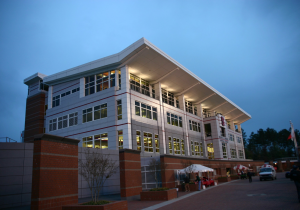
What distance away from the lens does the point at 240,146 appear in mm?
70562

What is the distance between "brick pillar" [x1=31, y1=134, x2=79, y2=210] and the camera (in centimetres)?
1205

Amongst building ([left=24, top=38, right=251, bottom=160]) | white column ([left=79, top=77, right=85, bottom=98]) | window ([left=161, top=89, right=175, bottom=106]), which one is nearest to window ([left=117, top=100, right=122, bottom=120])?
building ([left=24, top=38, right=251, bottom=160])

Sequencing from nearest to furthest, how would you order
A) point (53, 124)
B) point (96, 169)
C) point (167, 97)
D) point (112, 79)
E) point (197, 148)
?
point (96, 169) < point (112, 79) < point (53, 124) < point (167, 97) < point (197, 148)

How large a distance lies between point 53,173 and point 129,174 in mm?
8385

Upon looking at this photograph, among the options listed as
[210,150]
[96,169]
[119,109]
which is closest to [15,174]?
[96,169]

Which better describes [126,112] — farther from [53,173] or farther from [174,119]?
[53,173]

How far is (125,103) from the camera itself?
32.8 m

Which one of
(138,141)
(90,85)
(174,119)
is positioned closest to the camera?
(138,141)

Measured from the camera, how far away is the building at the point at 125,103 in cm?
3341

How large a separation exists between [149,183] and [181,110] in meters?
20.6

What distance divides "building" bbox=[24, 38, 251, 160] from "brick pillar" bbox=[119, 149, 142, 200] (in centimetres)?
1033

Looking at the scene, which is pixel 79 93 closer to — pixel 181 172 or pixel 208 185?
pixel 181 172

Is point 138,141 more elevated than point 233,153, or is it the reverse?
point 138,141

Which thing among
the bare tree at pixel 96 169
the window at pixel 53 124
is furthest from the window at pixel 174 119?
the bare tree at pixel 96 169
